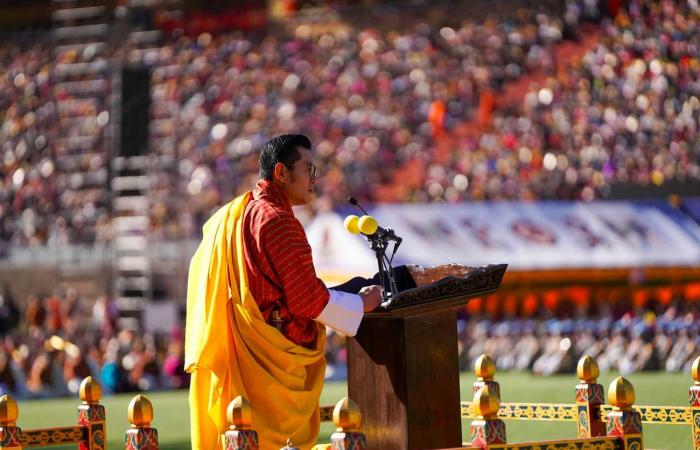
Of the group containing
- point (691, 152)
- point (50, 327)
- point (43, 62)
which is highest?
point (43, 62)

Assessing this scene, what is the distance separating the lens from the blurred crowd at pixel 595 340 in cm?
1684

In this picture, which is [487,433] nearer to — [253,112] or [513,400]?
[513,400]

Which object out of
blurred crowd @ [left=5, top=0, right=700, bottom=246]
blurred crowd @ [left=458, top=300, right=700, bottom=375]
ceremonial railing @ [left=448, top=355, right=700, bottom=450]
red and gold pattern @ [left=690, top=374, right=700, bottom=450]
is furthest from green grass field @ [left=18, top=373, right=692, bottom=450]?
blurred crowd @ [left=5, top=0, right=700, bottom=246]

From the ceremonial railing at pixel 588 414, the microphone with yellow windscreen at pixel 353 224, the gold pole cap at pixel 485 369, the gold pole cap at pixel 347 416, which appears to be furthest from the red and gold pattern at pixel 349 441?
the gold pole cap at pixel 485 369

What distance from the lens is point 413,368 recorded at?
4883mm

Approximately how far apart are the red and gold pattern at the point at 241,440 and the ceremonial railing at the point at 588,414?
726 millimetres

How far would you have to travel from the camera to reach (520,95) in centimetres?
2572

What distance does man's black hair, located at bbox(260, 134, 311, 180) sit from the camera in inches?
203

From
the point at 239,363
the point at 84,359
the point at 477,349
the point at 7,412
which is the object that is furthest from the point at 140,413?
the point at 477,349

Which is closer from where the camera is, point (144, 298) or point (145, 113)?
point (145, 113)

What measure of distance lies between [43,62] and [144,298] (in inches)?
353

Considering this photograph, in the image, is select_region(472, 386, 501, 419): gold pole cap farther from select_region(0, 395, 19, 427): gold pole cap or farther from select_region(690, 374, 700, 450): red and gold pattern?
select_region(0, 395, 19, 427): gold pole cap

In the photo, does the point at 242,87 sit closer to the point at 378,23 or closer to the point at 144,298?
the point at 378,23

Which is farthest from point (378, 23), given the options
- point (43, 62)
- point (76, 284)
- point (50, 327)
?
point (50, 327)
